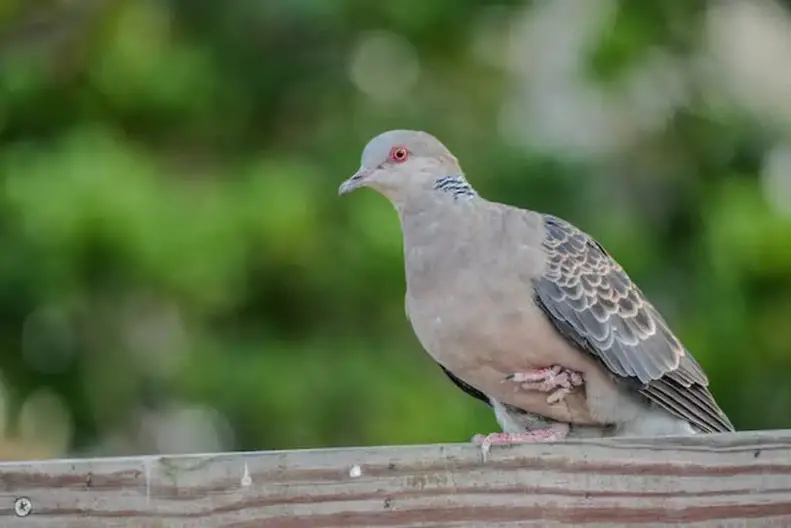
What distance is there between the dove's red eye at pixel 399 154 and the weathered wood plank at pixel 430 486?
1069 mm

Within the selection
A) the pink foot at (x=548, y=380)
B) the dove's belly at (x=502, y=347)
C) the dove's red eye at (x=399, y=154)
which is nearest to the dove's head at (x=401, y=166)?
the dove's red eye at (x=399, y=154)

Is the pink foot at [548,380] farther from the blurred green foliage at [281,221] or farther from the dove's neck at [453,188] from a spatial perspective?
the blurred green foliage at [281,221]

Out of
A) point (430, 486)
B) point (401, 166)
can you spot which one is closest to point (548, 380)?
point (401, 166)

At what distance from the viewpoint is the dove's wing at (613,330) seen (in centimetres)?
268

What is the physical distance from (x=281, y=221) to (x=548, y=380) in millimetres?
1625

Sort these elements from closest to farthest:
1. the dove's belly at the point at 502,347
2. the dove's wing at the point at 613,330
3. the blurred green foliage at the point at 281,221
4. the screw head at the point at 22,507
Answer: the screw head at the point at 22,507, the dove's belly at the point at 502,347, the dove's wing at the point at 613,330, the blurred green foliage at the point at 281,221

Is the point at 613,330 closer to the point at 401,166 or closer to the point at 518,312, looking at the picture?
the point at 518,312

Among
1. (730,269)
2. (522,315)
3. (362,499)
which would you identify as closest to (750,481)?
(362,499)

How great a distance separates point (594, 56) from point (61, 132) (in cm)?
184

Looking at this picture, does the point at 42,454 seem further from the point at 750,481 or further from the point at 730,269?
the point at 750,481

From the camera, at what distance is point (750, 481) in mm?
1830

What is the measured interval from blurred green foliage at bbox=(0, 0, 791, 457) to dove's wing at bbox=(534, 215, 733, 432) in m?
1.23

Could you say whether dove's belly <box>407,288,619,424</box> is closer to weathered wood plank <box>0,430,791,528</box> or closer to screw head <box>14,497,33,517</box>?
weathered wood plank <box>0,430,791,528</box>

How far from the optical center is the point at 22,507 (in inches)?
70.0
